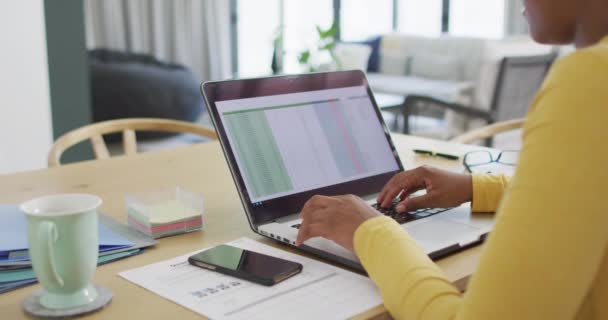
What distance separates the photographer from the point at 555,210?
0.72 m

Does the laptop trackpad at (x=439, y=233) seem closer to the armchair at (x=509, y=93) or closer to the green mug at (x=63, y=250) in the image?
the green mug at (x=63, y=250)

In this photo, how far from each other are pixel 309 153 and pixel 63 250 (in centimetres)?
54

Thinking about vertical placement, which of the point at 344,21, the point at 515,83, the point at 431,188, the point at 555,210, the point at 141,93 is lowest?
the point at 141,93

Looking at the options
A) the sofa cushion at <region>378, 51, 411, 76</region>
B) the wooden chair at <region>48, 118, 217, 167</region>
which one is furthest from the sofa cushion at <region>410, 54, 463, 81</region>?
the wooden chair at <region>48, 118, 217, 167</region>

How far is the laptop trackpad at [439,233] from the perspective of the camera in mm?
1120

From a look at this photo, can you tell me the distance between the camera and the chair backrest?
14.0ft

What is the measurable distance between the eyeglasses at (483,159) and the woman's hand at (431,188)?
299 millimetres

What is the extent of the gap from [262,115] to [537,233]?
655mm

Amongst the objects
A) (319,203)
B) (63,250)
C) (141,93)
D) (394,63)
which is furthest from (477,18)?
(63,250)

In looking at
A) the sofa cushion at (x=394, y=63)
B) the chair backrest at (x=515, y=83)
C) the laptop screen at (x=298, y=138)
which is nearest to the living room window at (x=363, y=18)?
the sofa cushion at (x=394, y=63)

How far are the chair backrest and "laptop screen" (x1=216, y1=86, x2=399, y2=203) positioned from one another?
298 cm

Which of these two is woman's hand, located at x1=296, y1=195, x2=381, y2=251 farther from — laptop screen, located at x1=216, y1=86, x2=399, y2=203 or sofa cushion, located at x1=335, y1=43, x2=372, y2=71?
sofa cushion, located at x1=335, y1=43, x2=372, y2=71

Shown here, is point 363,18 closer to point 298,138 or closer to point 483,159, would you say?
point 483,159

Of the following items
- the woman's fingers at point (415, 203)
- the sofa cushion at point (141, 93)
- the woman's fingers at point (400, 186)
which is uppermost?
the woman's fingers at point (400, 186)
